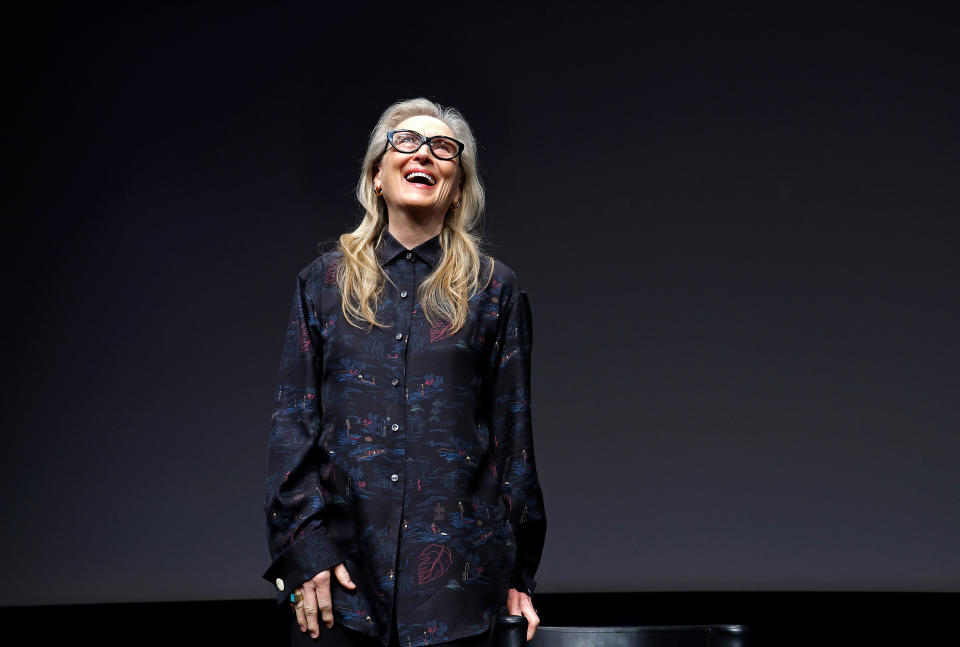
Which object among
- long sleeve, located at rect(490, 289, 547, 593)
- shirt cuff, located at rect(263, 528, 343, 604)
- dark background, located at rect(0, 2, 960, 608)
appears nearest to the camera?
shirt cuff, located at rect(263, 528, 343, 604)

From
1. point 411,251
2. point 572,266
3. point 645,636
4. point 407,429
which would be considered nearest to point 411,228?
point 411,251

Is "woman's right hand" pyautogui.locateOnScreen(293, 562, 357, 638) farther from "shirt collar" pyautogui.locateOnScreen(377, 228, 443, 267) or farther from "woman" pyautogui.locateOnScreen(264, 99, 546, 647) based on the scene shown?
"shirt collar" pyautogui.locateOnScreen(377, 228, 443, 267)

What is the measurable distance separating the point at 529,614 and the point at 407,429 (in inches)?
11.0

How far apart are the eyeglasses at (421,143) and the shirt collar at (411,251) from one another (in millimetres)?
117

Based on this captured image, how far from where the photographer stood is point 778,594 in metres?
4.10

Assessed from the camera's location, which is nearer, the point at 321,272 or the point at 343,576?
the point at 343,576

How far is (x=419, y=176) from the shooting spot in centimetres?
132

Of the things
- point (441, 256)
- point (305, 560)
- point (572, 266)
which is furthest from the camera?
point (572, 266)

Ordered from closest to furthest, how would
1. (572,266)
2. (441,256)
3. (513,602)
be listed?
1. (513,602)
2. (441,256)
3. (572,266)

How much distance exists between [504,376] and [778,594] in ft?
10.6

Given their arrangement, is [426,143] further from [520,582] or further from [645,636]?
[645,636]

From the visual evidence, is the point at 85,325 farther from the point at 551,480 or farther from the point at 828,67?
the point at 828,67

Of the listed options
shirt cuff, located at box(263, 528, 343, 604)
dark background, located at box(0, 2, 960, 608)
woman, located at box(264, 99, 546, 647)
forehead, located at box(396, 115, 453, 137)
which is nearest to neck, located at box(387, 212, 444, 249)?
woman, located at box(264, 99, 546, 647)

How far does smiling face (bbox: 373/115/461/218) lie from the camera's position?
4.32 ft
